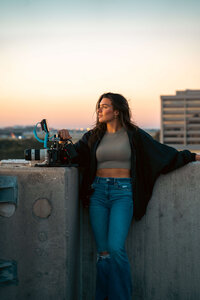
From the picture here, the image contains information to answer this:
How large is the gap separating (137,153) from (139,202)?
1.44 ft

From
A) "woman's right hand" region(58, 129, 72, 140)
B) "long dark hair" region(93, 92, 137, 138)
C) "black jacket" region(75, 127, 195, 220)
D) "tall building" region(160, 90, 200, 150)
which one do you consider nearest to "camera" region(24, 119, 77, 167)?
"woman's right hand" region(58, 129, 72, 140)

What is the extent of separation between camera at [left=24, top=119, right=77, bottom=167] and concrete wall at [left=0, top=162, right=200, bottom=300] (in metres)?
0.15

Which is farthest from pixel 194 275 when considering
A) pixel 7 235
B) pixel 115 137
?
pixel 7 235

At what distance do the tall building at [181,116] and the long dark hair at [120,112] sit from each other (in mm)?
145862

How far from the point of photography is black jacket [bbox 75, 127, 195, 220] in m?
2.66

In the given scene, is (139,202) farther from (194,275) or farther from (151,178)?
(194,275)

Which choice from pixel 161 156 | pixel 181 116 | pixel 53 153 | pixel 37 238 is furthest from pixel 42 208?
pixel 181 116

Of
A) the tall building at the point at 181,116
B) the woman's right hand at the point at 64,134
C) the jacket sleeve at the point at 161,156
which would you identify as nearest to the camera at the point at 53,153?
the woman's right hand at the point at 64,134

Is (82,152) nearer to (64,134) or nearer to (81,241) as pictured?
(64,134)

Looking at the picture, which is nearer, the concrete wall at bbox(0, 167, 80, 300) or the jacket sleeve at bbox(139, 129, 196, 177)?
the concrete wall at bbox(0, 167, 80, 300)

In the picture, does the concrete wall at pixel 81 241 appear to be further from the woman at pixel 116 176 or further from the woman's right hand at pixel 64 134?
the woman's right hand at pixel 64 134

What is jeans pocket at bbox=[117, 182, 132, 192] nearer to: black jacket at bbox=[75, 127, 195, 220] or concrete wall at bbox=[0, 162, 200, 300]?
black jacket at bbox=[75, 127, 195, 220]

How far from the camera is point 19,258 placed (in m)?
2.38

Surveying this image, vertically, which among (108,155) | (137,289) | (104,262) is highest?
(108,155)
